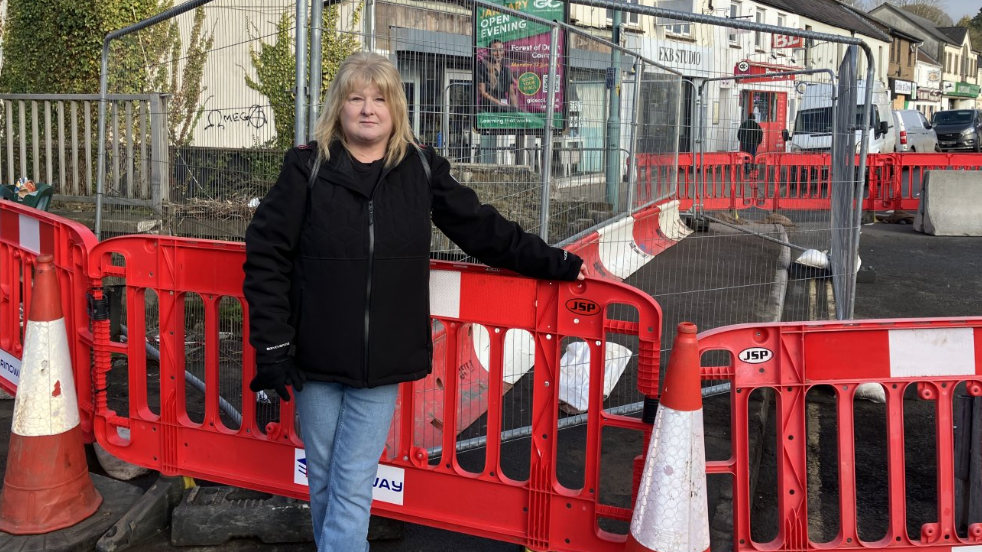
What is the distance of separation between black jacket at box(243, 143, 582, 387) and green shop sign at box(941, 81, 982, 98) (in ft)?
269

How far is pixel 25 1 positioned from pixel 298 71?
724 cm

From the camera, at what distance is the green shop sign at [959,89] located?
74.0 meters

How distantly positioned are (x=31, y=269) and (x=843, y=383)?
450cm

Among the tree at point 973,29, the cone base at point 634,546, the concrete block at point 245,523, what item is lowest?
the concrete block at point 245,523

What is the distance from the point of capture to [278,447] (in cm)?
381

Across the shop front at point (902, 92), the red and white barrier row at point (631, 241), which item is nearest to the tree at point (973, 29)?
the shop front at point (902, 92)

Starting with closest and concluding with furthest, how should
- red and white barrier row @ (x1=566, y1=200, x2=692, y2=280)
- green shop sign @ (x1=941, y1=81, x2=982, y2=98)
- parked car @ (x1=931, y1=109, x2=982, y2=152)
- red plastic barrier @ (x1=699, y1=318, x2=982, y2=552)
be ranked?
red plastic barrier @ (x1=699, y1=318, x2=982, y2=552), red and white barrier row @ (x1=566, y1=200, x2=692, y2=280), parked car @ (x1=931, y1=109, x2=982, y2=152), green shop sign @ (x1=941, y1=81, x2=982, y2=98)

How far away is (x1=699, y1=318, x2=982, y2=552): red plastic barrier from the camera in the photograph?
3262 mm

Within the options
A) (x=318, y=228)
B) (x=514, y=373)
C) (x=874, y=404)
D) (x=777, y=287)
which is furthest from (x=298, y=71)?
(x=777, y=287)

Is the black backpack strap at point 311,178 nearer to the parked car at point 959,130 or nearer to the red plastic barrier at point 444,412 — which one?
the red plastic barrier at point 444,412

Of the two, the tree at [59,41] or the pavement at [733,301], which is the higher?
the tree at [59,41]

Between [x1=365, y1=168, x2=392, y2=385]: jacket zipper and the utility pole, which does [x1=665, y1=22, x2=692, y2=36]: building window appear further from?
[x1=365, y1=168, x2=392, y2=385]: jacket zipper

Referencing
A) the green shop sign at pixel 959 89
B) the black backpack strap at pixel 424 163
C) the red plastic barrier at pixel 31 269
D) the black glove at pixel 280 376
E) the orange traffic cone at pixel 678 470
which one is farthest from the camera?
the green shop sign at pixel 959 89

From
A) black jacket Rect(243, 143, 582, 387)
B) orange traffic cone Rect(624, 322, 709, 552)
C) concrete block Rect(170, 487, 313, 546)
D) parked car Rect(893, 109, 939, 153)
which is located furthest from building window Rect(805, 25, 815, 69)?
parked car Rect(893, 109, 939, 153)
